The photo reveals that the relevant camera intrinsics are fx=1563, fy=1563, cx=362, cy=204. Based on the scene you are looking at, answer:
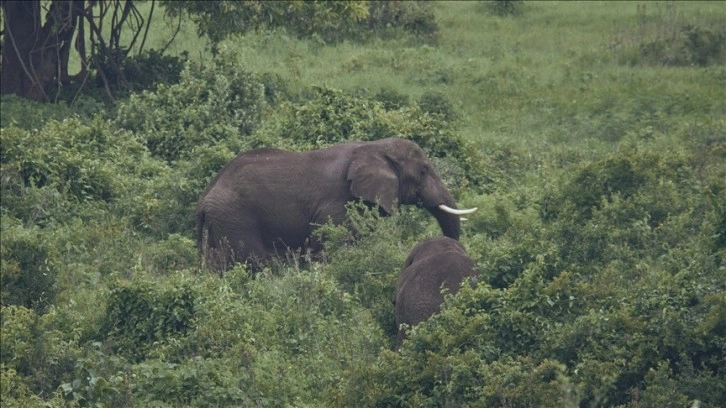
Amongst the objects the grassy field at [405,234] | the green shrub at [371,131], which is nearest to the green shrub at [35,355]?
the grassy field at [405,234]

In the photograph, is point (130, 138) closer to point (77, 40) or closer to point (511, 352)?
point (77, 40)

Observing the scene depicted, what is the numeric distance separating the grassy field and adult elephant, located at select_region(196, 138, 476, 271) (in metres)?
0.36

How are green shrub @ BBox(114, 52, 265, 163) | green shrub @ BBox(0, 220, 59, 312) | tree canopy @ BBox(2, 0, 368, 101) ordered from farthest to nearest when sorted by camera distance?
tree canopy @ BBox(2, 0, 368, 101)
green shrub @ BBox(114, 52, 265, 163)
green shrub @ BBox(0, 220, 59, 312)

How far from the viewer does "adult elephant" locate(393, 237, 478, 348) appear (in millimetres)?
11273

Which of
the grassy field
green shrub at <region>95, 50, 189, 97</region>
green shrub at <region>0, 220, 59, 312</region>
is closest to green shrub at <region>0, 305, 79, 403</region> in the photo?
the grassy field

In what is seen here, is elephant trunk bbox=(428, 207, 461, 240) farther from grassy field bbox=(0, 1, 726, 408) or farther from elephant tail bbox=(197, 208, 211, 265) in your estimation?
elephant tail bbox=(197, 208, 211, 265)

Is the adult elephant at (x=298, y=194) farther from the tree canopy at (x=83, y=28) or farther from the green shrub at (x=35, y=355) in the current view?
the tree canopy at (x=83, y=28)

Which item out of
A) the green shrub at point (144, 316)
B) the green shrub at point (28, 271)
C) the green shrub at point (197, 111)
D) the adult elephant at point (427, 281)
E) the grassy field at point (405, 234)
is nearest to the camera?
the grassy field at point (405, 234)

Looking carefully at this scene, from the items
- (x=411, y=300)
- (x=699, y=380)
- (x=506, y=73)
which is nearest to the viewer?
(x=699, y=380)

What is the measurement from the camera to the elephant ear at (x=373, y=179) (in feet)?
46.9

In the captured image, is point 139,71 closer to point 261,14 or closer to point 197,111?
point 261,14

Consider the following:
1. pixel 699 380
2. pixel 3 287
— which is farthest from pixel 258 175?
pixel 699 380

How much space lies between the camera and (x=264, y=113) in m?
19.5

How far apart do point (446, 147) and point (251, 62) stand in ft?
22.1
